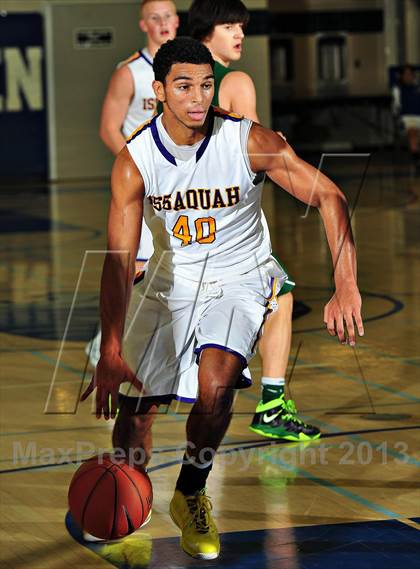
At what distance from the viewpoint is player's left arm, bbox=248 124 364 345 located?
414cm

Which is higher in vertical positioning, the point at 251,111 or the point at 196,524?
the point at 251,111

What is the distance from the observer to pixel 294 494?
476 cm

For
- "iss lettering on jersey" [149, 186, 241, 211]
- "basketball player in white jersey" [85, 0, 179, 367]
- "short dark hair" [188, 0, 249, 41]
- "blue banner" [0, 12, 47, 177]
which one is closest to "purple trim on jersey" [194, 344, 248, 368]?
"iss lettering on jersey" [149, 186, 241, 211]

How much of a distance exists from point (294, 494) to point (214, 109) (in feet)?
4.71

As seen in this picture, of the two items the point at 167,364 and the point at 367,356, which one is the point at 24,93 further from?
the point at 167,364

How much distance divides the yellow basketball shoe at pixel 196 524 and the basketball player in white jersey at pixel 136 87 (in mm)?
2758

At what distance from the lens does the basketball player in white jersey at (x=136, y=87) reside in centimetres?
691

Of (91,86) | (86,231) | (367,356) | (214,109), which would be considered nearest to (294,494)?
(214,109)

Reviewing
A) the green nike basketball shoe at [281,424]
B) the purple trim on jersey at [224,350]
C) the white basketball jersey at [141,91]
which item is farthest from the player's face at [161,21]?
the purple trim on jersey at [224,350]

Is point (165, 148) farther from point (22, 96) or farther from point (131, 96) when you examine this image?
point (22, 96)

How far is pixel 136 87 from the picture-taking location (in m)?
7.22

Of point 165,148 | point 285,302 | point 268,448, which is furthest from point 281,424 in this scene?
point 165,148

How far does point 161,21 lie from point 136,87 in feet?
1.52

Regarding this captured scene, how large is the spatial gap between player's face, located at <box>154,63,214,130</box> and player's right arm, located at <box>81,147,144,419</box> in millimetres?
242
